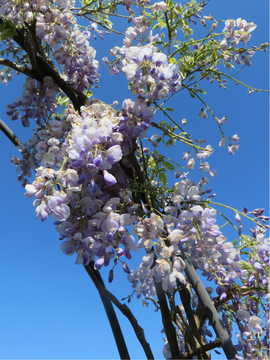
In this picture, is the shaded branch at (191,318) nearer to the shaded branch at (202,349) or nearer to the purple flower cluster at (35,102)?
the shaded branch at (202,349)

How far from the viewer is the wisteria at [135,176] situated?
0.75 m

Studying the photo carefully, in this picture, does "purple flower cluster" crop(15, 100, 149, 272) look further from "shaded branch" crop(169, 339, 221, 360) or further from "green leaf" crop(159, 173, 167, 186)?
"shaded branch" crop(169, 339, 221, 360)

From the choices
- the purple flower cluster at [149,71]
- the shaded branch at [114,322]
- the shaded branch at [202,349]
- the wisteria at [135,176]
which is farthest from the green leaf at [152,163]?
the shaded branch at [202,349]

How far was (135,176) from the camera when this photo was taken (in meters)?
1.00

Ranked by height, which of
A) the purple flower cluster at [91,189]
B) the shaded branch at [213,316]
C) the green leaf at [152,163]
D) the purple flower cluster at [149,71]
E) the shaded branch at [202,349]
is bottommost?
the shaded branch at [202,349]


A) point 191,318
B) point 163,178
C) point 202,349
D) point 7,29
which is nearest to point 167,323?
point 191,318

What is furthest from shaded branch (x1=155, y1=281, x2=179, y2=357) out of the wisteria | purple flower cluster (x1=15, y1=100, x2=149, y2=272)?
purple flower cluster (x1=15, y1=100, x2=149, y2=272)

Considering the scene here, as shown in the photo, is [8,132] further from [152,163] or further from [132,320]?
[132,320]

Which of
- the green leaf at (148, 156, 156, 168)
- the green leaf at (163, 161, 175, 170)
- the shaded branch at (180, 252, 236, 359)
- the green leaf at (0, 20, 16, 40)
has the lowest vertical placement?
the shaded branch at (180, 252, 236, 359)

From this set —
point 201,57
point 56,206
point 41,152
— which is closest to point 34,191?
point 56,206

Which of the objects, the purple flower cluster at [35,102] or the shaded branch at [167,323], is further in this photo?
the purple flower cluster at [35,102]

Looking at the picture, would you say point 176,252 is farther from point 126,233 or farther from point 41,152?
point 41,152

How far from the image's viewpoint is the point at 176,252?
0.74 meters

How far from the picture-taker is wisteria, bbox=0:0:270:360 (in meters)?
0.75
